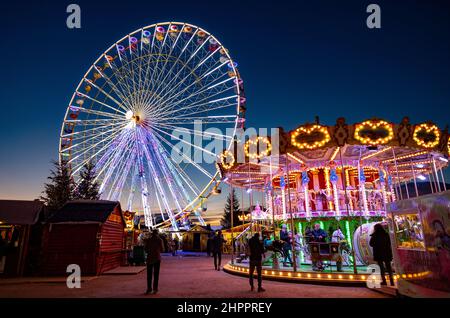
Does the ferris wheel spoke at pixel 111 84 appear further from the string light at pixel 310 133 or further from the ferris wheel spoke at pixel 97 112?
the string light at pixel 310 133

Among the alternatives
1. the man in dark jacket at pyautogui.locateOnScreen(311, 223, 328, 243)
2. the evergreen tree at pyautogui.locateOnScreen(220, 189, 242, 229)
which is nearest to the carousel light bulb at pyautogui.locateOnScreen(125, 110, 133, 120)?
the man in dark jacket at pyautogui.locateOnScreen(311, 223, 328, 243)

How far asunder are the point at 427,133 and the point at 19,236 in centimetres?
1400

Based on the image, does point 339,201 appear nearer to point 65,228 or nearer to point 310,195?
point 310,195

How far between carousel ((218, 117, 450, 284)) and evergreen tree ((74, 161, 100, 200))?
417 inches

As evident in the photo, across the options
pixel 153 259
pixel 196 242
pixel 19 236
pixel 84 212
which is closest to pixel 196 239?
pixel 196 242

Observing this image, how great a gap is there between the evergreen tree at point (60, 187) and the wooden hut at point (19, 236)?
760 cm

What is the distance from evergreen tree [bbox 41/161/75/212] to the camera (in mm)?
17391

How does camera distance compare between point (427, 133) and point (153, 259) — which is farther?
point (427, 133)

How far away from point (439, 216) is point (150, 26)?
19.7 m

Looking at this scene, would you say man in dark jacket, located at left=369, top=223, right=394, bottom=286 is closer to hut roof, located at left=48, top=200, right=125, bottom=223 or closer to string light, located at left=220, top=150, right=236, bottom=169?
string light, located at left=220, top=150, right=236, bottom=169

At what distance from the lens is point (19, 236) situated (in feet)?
31.1

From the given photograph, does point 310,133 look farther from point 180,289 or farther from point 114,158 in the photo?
point 114,158
